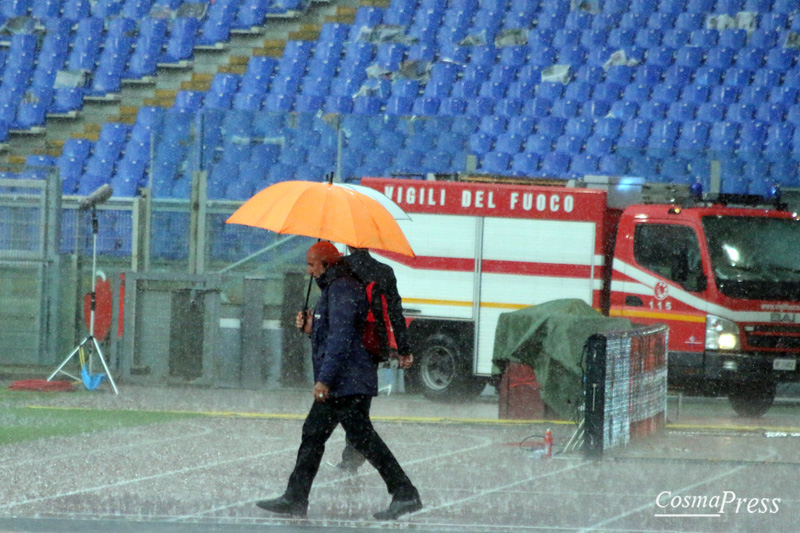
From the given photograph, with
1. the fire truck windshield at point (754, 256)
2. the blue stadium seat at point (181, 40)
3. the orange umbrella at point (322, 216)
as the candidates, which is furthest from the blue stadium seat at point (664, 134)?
the orange umbrella at point (322, 216)

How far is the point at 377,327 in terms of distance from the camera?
7340 millimetres

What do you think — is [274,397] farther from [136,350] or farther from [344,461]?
[344,461]

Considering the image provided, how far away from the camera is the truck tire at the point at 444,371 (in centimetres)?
1447

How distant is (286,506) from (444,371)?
298 inches

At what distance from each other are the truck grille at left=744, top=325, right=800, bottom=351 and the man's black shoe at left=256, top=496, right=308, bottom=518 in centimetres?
761

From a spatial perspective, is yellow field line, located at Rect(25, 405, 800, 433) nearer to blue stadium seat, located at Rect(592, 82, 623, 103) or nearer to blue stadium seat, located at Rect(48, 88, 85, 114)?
blue stadium seat, located at Rect(592, 82, 623, 103)

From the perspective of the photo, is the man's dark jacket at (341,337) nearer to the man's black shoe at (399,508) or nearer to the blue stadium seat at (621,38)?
the man's black shoe at (399,508)

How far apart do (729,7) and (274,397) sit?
11888 millimetres

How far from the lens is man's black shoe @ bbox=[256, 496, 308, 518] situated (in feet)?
23.5

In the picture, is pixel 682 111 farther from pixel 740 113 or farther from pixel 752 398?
pixel 752 398

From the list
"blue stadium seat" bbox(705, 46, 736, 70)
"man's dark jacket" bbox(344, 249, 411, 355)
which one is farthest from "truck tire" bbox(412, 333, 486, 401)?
"blue stadium seat" bbox(705, 46, 736, 70)

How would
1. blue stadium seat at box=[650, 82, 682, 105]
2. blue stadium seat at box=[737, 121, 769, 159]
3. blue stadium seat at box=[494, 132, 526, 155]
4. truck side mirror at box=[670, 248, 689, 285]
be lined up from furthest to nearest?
blue stadium seat at box=[650, 82, 682, 105], blue stadium seat at box=[494, 132, 526, 155], blue stadium seat at box=[737, 121, 769, 159], truck side mirror at box=[670, 248, 689, 285]

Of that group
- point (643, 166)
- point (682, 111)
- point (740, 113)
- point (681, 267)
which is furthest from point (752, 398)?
point (682, 111)

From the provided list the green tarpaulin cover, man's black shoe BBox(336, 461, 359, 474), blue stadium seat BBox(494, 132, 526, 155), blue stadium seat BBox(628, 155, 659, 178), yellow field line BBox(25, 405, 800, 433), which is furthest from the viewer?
blue stadium seat BBox(494, 132, 526, 155)
